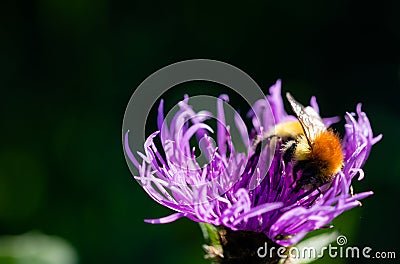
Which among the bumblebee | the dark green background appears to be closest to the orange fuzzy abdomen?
the bumblebee

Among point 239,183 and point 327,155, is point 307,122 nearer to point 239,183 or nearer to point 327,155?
point 327,155

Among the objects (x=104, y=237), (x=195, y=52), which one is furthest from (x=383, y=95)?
(x=104, y=237)

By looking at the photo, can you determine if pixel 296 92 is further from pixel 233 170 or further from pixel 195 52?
pixel 233 170

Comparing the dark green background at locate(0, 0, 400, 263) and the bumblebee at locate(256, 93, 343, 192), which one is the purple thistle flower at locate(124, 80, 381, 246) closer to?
the bumblebee at locate(256, 93, 343, 192)

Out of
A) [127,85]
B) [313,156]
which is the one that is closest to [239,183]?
[313,156]

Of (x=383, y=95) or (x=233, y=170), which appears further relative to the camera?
(x=383, y=95)

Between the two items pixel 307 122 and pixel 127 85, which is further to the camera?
pixel 127 85

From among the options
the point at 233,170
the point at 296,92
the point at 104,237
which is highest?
the point at 296,92
